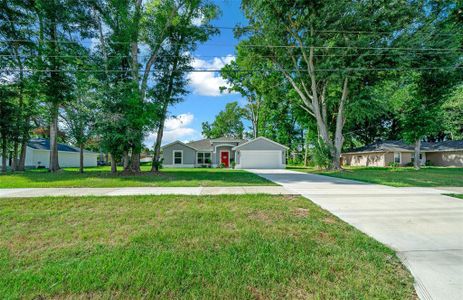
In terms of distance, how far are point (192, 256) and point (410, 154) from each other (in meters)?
35.1

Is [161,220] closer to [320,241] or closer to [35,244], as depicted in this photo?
[35,244]

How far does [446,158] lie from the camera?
27.8 m

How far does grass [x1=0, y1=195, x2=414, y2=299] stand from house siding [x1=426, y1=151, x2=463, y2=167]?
3439cm

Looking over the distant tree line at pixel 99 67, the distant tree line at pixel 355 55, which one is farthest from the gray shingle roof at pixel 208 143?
the distant tree line at pixel 99 67

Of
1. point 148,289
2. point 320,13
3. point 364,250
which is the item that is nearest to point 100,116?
point 148,289

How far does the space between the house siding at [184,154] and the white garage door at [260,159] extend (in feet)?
23.6

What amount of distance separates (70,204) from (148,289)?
438 centimetres

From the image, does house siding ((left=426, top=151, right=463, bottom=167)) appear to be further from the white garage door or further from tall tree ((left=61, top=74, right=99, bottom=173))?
tall tree ((left=61, top=74, right=99, bottom=173))

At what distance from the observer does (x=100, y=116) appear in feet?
36.2

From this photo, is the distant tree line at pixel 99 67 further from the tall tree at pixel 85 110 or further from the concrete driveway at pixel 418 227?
the concrete driveway at pixel 418 227

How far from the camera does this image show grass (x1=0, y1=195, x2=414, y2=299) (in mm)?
2152

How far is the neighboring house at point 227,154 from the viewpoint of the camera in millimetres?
23531

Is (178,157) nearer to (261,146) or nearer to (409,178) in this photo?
(261,146)

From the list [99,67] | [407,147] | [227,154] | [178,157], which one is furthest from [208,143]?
[407,147]
